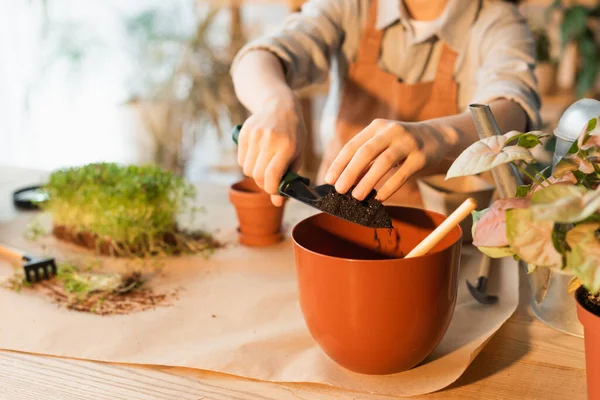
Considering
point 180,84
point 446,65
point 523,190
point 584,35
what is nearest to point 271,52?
point 446,65

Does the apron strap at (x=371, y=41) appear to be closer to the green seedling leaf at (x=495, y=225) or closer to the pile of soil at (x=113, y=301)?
the pile of soil at (x=113, y=301)

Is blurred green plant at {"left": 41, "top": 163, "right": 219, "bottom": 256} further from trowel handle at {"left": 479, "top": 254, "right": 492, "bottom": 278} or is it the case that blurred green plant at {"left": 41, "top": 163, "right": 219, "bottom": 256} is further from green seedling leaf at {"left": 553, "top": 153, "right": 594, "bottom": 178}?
green seedling leaf at {"left": 553, "top": 153, "right": 594, "bottom": 178}

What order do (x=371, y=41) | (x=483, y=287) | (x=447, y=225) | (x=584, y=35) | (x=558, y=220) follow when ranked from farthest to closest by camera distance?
(x=584, y=35), (x=371, y=41), (x=483, y=287), (x=447, y=225), (x=558, y=220)

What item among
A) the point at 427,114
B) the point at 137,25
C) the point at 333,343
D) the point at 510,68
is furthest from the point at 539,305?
the point at 137,25

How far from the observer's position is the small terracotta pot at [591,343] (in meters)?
0.52

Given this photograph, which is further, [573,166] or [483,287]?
[483,287]

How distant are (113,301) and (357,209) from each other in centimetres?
39

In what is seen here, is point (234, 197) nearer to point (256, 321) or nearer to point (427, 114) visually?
point (256, 321)

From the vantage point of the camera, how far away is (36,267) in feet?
3.07

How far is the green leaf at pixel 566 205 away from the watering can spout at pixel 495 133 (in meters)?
0.21

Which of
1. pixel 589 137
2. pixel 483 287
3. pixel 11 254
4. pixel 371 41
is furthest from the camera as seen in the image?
pixel 371 41

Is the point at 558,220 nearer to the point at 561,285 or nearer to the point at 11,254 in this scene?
the point at 561,285

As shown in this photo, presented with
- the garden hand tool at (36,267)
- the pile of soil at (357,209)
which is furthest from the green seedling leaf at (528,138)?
the garden hand tool at (36,267)

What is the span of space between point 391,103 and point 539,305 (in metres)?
0.78
